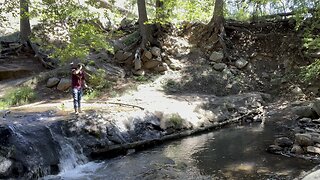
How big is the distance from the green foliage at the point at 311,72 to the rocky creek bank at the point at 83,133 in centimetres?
429

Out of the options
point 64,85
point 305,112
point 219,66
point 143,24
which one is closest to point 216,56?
point 219,66

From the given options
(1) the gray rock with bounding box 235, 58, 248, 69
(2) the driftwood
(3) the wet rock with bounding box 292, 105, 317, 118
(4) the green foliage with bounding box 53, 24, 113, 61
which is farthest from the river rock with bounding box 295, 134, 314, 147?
(4) the green foliage with bounding box 53, 24, 113, 61

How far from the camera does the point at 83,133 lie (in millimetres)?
10203

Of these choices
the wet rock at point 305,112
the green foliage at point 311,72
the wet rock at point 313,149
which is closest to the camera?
the wet rock at point 313,149

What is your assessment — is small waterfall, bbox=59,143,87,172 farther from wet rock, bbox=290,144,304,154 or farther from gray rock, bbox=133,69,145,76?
gray rock, bbox=133,69,145,76

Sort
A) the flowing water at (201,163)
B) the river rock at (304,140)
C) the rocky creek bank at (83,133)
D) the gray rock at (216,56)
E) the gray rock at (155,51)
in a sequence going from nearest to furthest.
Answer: the flowing water at (201,163)
the rocky creek bank at (83,133)
the river rock at (304,140)
the gray rock at (155,51)
the gray rock at (216,56)

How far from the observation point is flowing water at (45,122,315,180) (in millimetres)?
8258

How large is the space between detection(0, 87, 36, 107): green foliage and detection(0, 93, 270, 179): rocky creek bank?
3.02m

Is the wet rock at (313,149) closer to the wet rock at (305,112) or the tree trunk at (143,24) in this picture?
the wet rock at (305,112)

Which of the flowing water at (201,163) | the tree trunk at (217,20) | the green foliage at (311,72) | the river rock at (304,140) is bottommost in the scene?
the flowing water at (201,163)

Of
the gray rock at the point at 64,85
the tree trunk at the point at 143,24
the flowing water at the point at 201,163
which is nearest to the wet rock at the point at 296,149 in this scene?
the flowing water at the point at 201,163

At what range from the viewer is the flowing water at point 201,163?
826 centimetres

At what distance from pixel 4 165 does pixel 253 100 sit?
1066cm

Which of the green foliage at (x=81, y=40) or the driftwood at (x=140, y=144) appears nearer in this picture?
the driftwood at (x=140, y=144)
